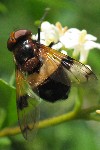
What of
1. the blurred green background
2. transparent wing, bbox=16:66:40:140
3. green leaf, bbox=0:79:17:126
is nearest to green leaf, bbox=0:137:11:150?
the blurred green background

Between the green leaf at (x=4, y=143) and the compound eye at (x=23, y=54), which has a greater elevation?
the compound eye at (x=23, y=54)

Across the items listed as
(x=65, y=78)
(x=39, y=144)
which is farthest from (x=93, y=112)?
(x=39, y=144)

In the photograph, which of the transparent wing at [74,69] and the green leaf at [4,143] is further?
the green leaf at [4,143]

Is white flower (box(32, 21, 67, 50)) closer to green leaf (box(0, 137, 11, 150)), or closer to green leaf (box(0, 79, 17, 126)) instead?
green leaf (box(0, 79, 17, 126))

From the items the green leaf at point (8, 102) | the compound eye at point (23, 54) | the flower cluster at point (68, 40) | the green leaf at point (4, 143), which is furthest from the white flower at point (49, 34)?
the green leaf at point (4, 143)

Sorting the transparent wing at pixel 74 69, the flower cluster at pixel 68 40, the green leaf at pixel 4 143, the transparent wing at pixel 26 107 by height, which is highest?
the flower cluster at pixel 68 40

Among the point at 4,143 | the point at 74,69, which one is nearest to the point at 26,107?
the point at 74,69

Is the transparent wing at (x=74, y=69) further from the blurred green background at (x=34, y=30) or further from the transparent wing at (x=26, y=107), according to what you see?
the blurred green background at (x=34, y=30)
